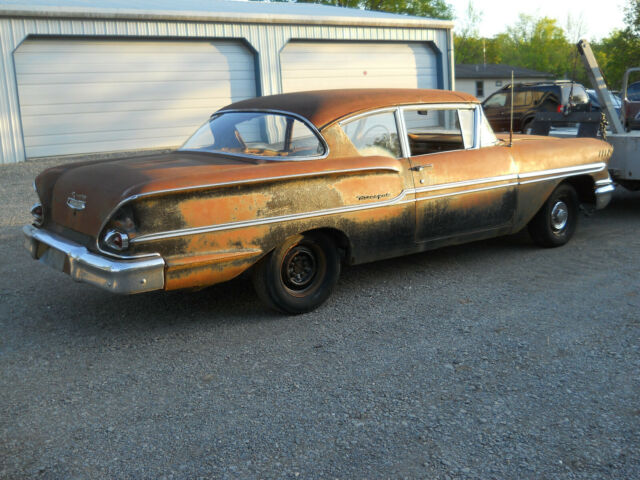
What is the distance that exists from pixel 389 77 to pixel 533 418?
15815 millimetres

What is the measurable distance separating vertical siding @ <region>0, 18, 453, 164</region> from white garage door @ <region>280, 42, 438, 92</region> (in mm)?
248

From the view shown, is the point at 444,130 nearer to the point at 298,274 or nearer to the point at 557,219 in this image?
the point at 557,219

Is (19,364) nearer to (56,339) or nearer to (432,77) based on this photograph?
(56,339)

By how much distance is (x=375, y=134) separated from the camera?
5.04m

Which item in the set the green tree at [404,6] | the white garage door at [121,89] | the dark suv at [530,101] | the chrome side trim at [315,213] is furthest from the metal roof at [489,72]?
the chrome side trim at [315,213]

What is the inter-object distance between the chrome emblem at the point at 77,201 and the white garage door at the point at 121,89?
32.2 ft

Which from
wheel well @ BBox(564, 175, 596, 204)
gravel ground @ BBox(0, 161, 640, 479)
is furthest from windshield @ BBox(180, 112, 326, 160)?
wheel well @ BBox(564, 175, 596, 204)

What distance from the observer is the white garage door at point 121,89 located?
519 inches

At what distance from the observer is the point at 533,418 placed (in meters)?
3.12

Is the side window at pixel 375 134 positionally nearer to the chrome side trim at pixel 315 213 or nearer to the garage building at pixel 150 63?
the chrome side trim at pixel 315 213

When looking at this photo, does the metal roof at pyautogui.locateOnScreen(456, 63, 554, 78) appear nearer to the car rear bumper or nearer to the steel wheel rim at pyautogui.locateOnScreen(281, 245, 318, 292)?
the car rear bumper

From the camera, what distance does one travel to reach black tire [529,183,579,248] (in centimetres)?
623

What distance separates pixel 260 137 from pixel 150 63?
10494mm

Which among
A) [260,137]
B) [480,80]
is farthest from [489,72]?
[260,137]
